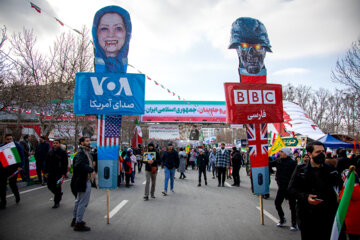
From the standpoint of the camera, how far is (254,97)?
5.93 meters

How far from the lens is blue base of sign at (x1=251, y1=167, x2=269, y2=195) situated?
5.77 meters

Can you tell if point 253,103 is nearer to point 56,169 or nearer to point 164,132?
point 56,169

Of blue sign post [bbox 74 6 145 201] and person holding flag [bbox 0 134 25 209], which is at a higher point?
blue sign post [bbox 74 6 145 201]

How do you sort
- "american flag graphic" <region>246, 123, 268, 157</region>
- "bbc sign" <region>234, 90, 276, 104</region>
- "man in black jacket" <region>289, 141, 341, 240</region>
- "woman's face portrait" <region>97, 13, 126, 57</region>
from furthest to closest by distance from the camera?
"woman's face portrait" <region>97, 13, 126, 57</region>
"american flag graphic" <region>246, 123, 268, 157</region>
"bbc sign" <region>234, 90, 276, 104</region>
"man in black jacket" <region>289, 141, 341, 240</region>

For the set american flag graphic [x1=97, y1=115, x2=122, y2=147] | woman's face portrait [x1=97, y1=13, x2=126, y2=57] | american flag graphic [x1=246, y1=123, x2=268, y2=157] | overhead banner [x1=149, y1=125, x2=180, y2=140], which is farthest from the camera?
overhead banner [x1=149, y1=125, x2=180, y2=140]

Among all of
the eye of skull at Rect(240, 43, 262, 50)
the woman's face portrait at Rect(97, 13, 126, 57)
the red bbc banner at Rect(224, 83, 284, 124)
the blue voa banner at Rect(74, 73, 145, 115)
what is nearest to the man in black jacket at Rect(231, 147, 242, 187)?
the red bbc banner at Rect(224, 83, 284, 124)

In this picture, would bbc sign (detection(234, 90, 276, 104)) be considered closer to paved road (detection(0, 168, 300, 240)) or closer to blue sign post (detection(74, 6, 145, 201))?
blue sign post (detection(74, 6, 145, 201))

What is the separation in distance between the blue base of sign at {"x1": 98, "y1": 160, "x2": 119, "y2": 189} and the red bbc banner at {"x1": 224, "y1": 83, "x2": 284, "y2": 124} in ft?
9.86

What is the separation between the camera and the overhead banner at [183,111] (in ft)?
99.7

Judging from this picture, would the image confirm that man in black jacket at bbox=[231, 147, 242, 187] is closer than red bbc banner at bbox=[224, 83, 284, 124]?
No

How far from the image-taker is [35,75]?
1520 centimetres

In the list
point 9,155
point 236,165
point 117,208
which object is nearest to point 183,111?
point 236,165

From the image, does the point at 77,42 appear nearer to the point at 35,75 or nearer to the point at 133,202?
the point at 35,75

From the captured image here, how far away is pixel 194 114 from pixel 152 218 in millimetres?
25041
